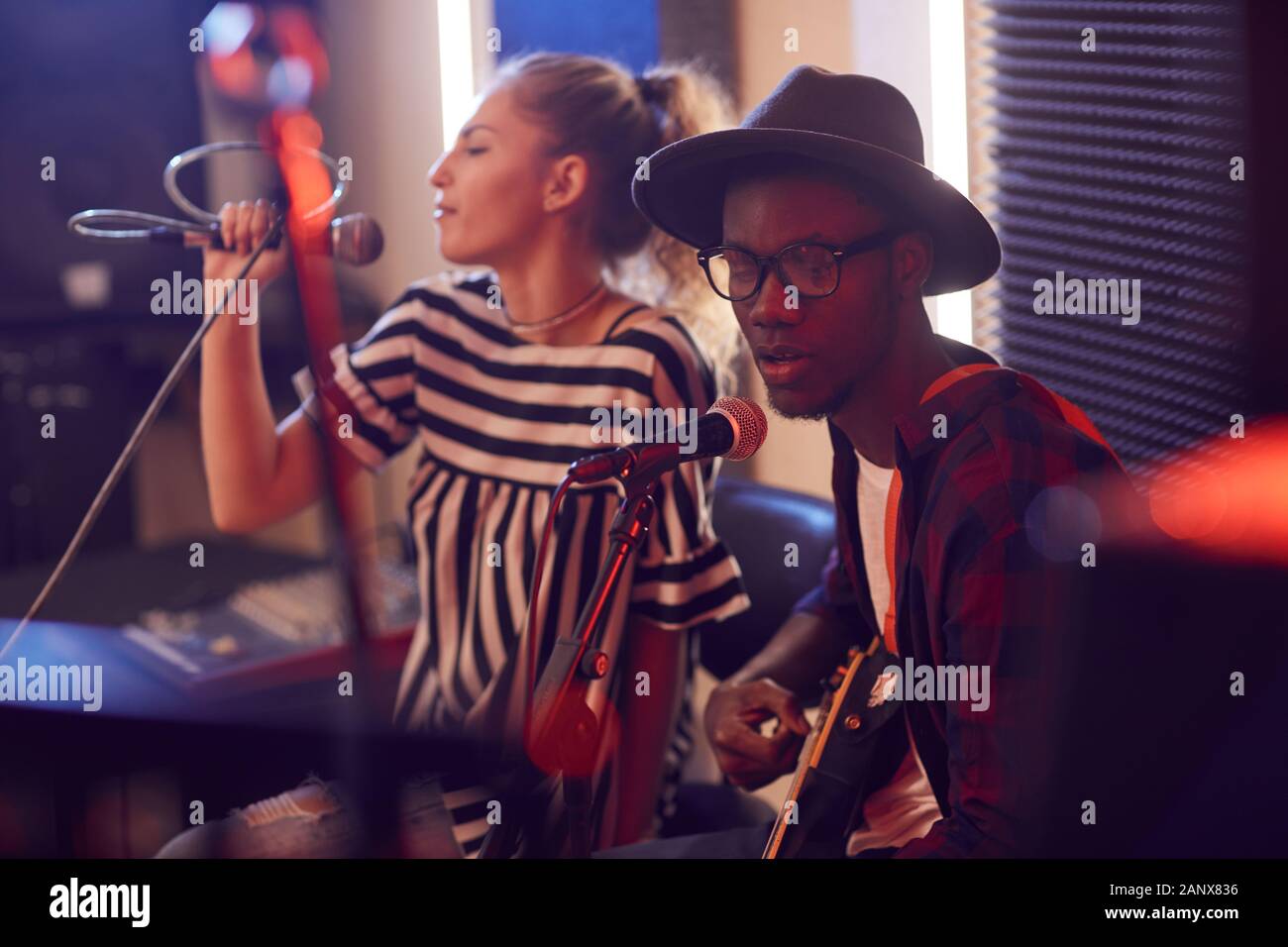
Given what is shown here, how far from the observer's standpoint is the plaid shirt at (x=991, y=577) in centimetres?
133

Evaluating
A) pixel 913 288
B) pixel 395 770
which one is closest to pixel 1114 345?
pixel 913 288

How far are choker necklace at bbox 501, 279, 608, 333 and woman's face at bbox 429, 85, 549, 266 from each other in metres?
0.11

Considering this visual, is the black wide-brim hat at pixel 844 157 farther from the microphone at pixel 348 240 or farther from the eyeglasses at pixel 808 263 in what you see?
the microphone at pixel 348 240

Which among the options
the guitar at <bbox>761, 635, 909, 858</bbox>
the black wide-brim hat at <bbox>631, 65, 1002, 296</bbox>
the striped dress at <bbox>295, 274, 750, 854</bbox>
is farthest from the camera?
the striped dress at <bbox>295, 274, 750, 854</bbox>

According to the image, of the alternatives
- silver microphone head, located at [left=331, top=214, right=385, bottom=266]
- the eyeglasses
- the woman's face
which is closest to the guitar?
the eyeglasses

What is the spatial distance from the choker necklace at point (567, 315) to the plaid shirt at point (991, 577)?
0.52m

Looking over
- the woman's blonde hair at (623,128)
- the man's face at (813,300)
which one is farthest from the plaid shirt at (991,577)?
the woman's blonde hair at (623,128)

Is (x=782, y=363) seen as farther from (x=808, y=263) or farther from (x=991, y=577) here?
(x=991, y=577)

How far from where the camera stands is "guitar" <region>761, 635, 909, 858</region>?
5.23 feet

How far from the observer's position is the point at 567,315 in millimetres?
1817

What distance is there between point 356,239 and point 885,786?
1.08 meters

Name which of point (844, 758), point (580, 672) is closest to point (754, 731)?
point (844, 758)

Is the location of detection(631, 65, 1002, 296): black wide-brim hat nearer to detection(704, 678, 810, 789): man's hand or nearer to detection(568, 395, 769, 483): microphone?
detection(568, 395, 769, 483): microphone
